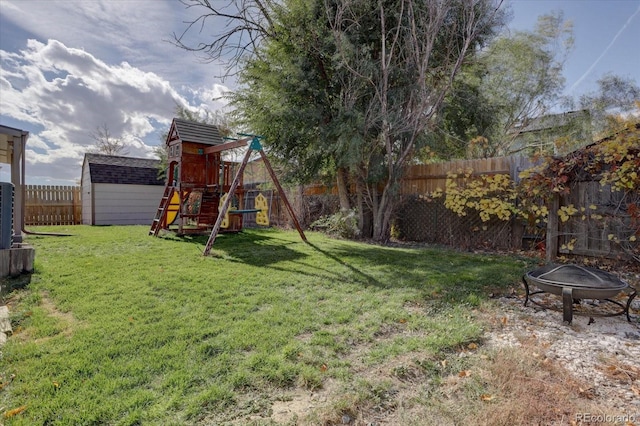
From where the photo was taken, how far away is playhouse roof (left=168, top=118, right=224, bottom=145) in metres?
9.14

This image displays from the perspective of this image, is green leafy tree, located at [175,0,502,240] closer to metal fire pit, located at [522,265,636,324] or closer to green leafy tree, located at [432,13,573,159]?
green leafy tree, located at [432,13,573,159]

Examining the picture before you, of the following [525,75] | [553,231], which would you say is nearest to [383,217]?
[553,231]

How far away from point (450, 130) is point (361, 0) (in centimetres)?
509

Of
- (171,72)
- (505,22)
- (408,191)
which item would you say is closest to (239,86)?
(171,72)

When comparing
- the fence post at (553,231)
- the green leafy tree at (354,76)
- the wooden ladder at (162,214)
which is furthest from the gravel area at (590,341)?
the wooden ladder at (162,214)

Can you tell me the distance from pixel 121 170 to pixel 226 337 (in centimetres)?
1495

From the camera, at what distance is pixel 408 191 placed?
28.7 ft

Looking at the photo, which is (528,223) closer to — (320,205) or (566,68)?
(320,205)

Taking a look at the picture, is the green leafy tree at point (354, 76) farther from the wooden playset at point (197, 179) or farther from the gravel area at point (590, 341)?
the gravel area at point (590, 341)

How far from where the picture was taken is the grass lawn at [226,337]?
1939 millimetres

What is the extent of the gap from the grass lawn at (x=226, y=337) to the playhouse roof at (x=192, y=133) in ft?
15.2

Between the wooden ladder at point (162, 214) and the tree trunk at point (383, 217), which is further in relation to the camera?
the wooden ladder at point (162, 214)

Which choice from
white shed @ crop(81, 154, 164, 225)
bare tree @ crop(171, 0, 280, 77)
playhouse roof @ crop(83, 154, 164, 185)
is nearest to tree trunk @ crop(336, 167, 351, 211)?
bare tree @ crop(171, 0, 280, 77)

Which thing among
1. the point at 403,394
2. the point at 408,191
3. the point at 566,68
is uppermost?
the point at 566,68
